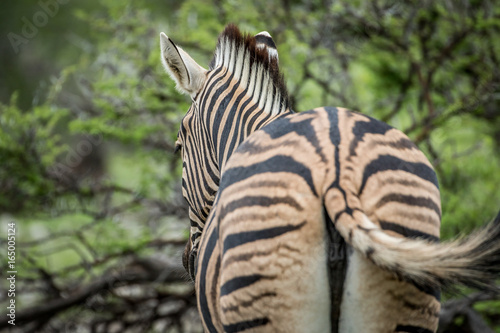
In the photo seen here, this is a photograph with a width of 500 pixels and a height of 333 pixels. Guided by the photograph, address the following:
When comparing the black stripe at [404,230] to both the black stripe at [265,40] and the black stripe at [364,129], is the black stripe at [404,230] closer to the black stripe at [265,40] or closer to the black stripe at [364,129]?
the black stripe at [364,129]

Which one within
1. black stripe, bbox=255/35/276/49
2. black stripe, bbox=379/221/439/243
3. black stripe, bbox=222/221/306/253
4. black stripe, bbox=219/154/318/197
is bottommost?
black stripe, bbox=379/221/439/243

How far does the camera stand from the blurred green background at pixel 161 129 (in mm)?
6781

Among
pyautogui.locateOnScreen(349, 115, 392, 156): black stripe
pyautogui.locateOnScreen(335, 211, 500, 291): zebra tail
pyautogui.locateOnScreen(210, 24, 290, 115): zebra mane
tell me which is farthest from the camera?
pyautogui.locateOnScreen(210, 24, 290, 115): zebra mane

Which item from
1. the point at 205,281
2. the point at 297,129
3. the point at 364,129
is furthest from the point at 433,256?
the point at 205,281

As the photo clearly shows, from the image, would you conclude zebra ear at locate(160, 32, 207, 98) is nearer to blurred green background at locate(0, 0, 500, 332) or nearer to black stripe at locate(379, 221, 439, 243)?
black stripe at locate(379, 221, 439, 243)

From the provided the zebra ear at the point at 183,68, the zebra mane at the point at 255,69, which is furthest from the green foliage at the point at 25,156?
the zebra mane at the point at 255,69

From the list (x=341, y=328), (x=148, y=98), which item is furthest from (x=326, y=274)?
(x=148, y=98)

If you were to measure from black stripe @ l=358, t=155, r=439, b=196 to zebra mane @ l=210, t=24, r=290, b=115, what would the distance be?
86 cm

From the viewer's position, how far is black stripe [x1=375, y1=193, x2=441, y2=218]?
6.84 ft

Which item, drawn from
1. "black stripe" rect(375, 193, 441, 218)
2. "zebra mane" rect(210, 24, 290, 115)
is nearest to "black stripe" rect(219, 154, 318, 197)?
"black stripe" rect(375, 193, 441, 218)

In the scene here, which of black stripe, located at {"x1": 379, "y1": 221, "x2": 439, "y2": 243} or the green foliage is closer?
black stripe, located at {"x1": 379, "y1": 221, "x2": 439, "y2": 243}

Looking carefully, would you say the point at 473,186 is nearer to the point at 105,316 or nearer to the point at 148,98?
the point at 148,98

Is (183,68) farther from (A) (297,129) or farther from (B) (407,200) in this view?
(B) (407,200)

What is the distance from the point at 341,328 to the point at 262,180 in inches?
25.1
